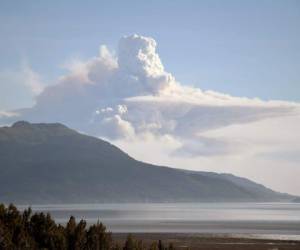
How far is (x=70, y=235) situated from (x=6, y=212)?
6.16 meters

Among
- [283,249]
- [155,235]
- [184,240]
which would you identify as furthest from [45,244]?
[155,235]

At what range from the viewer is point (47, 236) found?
4934 cm

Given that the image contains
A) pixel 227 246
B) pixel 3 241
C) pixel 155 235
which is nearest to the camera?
pixel 3 241

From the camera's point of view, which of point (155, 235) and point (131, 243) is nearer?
point (131, 243)

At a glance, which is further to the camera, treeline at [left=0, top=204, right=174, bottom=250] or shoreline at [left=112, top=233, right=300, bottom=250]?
shoreline at [left=112, top=233, right=300, bottom=250]

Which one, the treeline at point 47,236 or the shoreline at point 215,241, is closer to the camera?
the treeline at point 47,236

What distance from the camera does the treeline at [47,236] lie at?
155ft

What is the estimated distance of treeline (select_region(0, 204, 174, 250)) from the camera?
1863 inches

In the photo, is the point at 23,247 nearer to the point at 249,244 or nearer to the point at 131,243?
the point at 131,243

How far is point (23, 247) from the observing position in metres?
46.5

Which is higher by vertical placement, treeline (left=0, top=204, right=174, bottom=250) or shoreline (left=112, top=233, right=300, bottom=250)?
shoreline (left=112, top=233, right=300, bottom=250)

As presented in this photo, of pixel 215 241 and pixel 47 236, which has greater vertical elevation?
pixel 215 241

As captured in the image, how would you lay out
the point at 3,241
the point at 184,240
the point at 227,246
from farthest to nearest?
the point at 184,240
the point at 227,246
the point at 3,241

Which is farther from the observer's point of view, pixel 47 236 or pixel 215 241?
pixel 215 241
